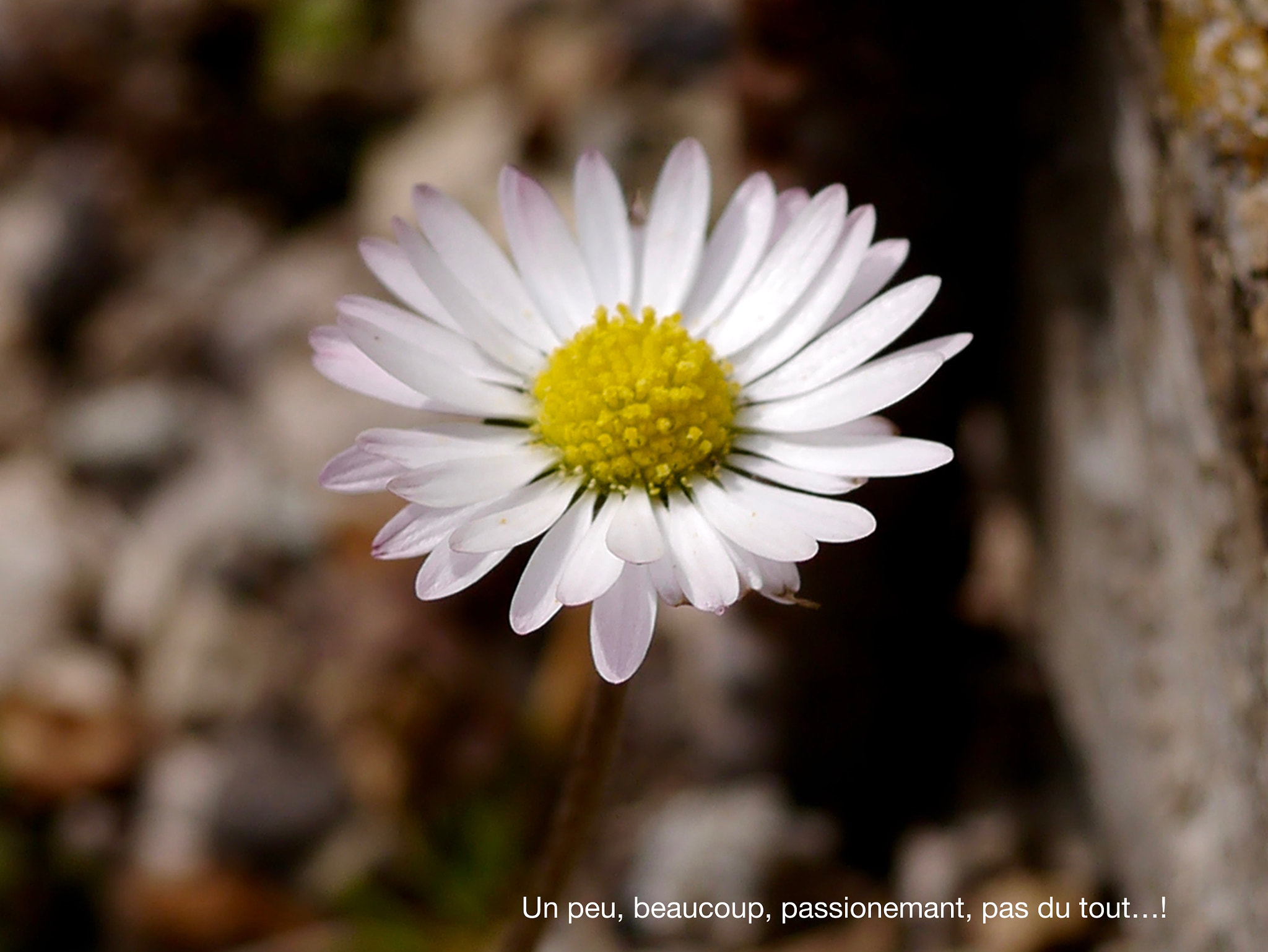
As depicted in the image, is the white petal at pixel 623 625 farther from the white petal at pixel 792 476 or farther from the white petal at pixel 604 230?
the white petal at pixel 604 230

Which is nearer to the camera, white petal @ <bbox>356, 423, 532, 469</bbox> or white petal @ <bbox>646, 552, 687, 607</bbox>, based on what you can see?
white petal @ <bbox>646, 552, 687, 607</bbox>

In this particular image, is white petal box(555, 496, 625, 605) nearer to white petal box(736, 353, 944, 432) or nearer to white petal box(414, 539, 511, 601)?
white petal box(414, 539, 511, 601)

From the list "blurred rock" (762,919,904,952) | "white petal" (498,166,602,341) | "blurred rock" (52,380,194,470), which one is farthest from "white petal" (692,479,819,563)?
"blurred rock" (52,380,194,470)

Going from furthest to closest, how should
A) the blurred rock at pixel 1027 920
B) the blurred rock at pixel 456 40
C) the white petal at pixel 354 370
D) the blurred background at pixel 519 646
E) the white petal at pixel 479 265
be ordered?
the blurred rock at pixel 456 40, the blurred background at pixel 519 646, the blurred rock at pixel 1027 920, the white petal at pixel 479 265, the white petal at pixel 354 370

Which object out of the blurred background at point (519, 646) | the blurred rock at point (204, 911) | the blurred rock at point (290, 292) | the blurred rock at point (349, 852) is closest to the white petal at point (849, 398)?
the blurred background at point (519, 646)

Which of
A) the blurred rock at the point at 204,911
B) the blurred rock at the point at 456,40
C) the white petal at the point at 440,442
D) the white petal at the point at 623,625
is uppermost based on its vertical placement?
the blurred rock at the point at 456,40

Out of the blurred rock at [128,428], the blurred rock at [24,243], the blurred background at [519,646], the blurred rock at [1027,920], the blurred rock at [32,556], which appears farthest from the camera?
the blurred rock at [24,243]

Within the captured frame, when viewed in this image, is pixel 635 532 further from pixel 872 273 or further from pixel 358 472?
pixel 872 273
